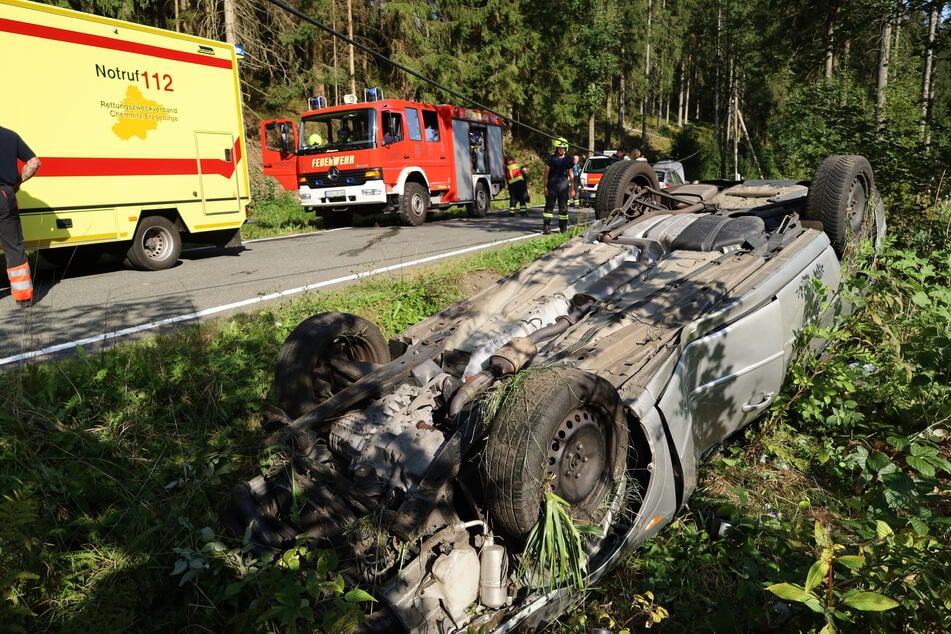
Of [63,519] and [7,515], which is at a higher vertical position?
[7,515]

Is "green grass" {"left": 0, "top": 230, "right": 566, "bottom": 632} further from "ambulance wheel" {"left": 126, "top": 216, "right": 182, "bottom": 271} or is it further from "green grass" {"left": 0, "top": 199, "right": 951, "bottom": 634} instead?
"ambulance wheel" {"left": 126, "top": 216, "right": 182, "bottom": 271}

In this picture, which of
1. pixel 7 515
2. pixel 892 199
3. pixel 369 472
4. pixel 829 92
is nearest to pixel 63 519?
pixel 7 515

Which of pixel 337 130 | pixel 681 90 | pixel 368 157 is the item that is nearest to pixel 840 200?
pixel 368 157

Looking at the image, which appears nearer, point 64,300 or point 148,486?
point 148,486

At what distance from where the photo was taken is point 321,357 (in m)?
3.29

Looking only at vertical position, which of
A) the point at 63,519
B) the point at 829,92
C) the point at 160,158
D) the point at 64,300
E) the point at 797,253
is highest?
the point at 829,92

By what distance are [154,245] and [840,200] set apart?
25.6 ft

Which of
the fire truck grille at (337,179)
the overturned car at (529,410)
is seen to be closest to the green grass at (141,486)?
the overturned car at (529,410)

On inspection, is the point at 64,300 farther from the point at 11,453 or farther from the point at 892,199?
the point at 892,199

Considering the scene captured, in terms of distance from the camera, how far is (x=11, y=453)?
3.09 metres

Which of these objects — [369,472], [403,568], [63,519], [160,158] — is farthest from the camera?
[160,158]

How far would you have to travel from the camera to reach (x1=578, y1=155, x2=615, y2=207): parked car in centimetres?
1697

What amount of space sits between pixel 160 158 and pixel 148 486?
6.07 meters

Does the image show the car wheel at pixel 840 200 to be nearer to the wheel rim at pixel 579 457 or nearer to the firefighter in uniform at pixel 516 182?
the wheel rim at pixel 579 457
